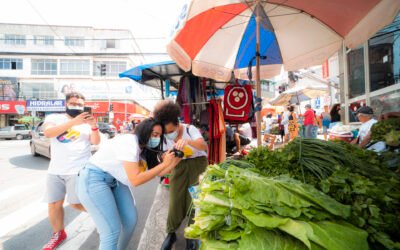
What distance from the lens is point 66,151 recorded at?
2.82m

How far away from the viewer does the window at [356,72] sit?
17.2ft

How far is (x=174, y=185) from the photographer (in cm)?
286

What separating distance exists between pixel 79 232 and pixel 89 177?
6.33 feet

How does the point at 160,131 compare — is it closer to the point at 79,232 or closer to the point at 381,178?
the point at 381,178

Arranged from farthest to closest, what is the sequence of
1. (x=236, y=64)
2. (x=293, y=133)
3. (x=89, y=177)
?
(x=293, y=133)
(x=236, y=64)
(x=89, y=177)

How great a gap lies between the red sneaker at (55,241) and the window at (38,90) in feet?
139

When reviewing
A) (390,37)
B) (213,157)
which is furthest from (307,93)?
(213,157)

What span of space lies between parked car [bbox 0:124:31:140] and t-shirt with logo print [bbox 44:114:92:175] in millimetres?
28294

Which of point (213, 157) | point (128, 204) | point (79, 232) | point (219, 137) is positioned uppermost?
point (219, 137)

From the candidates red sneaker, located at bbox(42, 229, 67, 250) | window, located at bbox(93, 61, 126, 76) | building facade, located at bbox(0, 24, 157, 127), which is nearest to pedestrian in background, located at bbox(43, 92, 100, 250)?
red sneaker, located at bbox(42, 229, 67, 250)

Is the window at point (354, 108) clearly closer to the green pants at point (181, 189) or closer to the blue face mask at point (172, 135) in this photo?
the green pants at point (181, 189)

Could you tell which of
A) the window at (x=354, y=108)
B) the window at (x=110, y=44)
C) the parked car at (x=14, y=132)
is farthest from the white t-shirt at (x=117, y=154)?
the window at (x=110, y=44)

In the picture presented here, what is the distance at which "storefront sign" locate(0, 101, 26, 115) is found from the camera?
33188 mm

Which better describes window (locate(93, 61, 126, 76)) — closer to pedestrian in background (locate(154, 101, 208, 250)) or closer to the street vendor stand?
the street vendor stand
